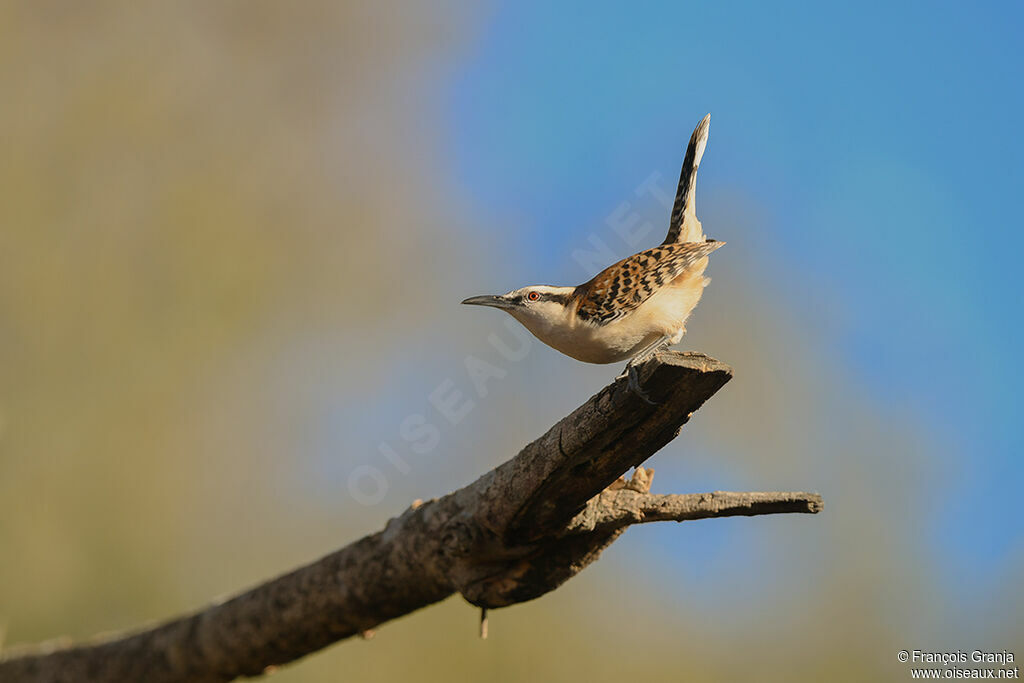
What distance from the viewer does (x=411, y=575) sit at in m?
2.80

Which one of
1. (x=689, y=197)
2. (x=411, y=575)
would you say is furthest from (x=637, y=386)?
(x=689, y=197)

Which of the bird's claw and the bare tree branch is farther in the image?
the bare tree branch

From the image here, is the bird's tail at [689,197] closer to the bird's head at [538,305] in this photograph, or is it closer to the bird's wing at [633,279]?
the bird's wing at [633,279]

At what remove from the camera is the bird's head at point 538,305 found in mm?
4039

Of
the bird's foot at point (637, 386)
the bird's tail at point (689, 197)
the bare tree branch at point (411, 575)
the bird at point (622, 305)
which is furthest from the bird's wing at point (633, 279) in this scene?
the bird's foot at point (637, 386)

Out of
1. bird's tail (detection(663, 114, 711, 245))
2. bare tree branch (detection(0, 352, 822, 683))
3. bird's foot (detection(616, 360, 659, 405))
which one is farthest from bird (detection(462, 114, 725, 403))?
bird's foot (detection(616, 360, 659, 405))

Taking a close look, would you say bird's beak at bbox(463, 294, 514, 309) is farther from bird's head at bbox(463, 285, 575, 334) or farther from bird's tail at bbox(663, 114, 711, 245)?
bird's tail at bbox(663, 114, 711, 245)

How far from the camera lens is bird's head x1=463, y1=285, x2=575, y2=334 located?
159 inches

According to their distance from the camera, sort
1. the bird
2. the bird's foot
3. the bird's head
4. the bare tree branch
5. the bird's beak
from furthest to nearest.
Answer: the bird's beak < the bird's head < the bird < the bare tree branch < the bird's foot

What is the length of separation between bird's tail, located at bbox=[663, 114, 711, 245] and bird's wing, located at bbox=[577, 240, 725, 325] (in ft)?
1.01

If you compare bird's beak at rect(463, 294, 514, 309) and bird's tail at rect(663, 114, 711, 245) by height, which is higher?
bird's tail at rect(663, 114, 711, 245)

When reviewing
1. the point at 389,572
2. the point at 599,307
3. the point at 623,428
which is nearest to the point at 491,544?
the point at 389,572

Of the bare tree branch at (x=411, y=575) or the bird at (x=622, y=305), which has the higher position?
the bird at (x=622, y=305)

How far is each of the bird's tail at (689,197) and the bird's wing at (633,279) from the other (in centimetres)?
31
